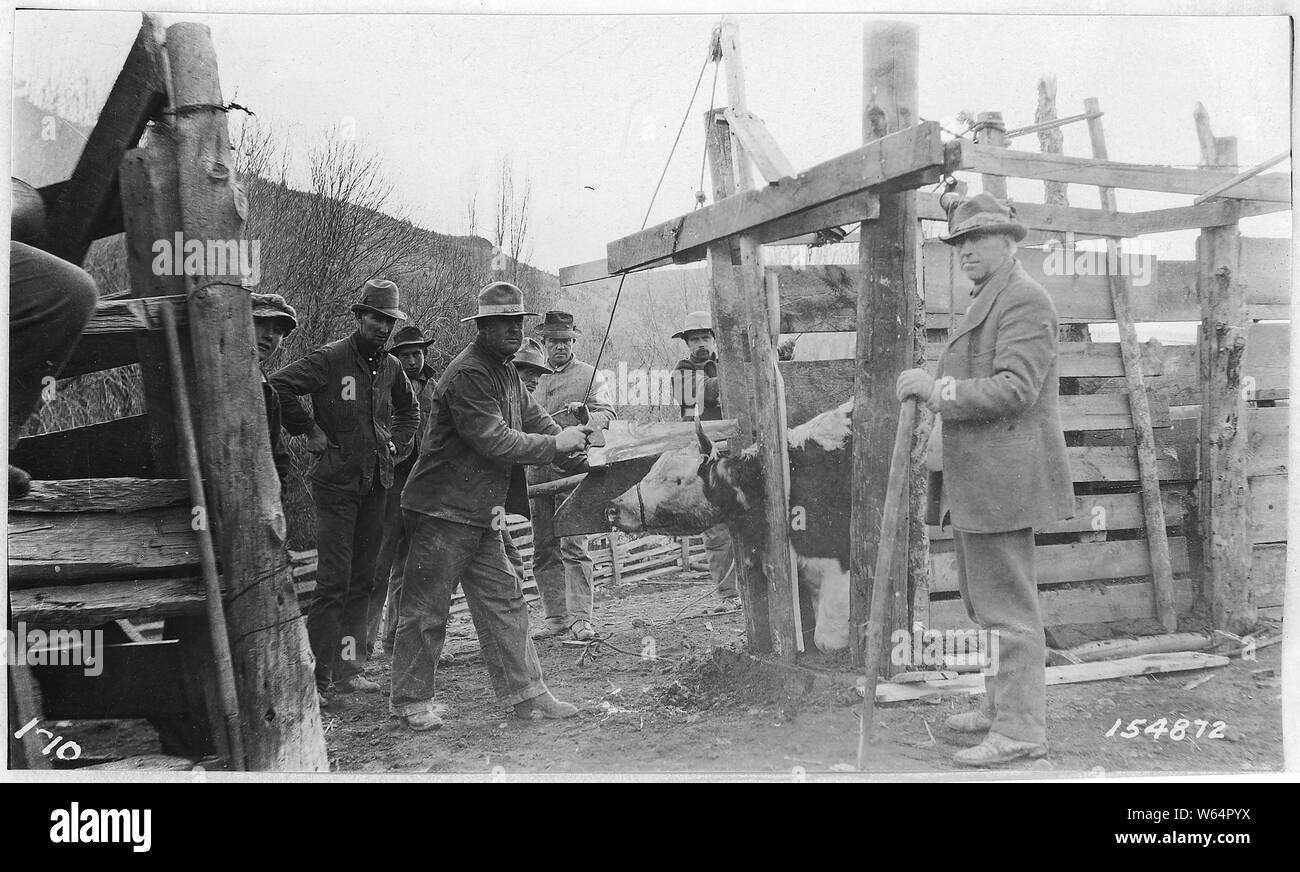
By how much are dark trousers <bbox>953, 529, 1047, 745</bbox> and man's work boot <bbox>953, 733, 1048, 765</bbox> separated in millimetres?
24

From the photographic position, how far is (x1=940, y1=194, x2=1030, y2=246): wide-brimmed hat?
374 cm

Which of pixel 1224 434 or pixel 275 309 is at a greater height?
pixel 275 309

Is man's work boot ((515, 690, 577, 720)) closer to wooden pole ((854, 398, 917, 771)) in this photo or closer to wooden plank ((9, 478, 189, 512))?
wooden pole ((854, 398, 917, 771))

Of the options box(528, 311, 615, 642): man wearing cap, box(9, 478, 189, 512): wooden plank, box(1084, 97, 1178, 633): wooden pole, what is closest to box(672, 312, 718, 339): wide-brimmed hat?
box(528, 311, 615, 642): man wearing cap

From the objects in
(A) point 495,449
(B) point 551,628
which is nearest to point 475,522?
(A) point 495,449

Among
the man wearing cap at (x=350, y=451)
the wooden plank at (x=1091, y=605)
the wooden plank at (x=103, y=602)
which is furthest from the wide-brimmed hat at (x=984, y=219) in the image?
the wooden plank at (x=103, y=602)

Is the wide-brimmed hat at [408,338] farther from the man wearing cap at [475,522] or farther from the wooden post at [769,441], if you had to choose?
the wooden post at [769,441]

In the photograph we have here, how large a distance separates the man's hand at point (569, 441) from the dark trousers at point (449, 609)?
19.2 inches

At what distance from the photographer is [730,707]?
4219 millimetres

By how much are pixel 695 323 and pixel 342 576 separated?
203cm

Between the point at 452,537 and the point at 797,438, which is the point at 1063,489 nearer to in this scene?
the point at 797,438

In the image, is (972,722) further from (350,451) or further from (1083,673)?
(350,451)

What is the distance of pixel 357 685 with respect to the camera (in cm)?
425

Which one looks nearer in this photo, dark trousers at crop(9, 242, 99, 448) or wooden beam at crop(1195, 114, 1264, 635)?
dark trousers at crop(9, 242, 99, 448)
